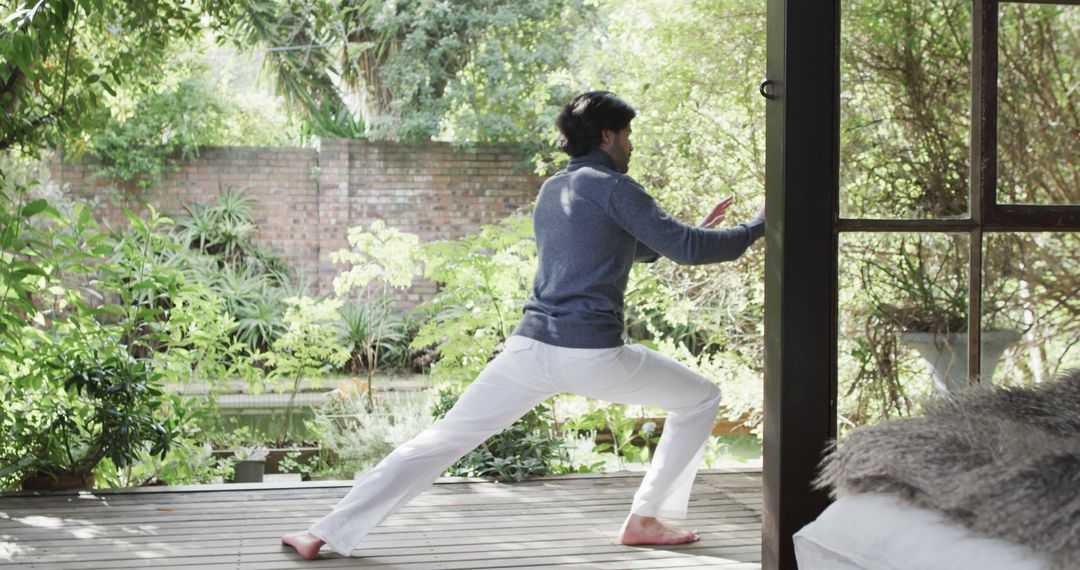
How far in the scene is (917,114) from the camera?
7.93 ft

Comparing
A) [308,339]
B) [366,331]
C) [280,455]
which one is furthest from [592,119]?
[366,331]

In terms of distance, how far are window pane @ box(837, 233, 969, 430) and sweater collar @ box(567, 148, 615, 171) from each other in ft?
2.69

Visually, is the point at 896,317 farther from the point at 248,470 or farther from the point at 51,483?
the point at 248,470

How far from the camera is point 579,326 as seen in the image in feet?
9.39

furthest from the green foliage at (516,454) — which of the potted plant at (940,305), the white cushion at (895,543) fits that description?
the white cushion at (895,543)

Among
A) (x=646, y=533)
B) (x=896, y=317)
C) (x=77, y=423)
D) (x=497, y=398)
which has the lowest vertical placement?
(x=646, y=533)

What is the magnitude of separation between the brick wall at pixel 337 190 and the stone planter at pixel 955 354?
24.7ft

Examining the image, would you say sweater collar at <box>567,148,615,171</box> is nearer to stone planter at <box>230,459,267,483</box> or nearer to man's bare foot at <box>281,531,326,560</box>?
man's bare foot at <box>281,531,326,560</box>

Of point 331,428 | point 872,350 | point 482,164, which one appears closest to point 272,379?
point 331,428

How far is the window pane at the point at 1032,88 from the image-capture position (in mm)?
2383

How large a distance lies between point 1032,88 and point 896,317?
2.03 feet

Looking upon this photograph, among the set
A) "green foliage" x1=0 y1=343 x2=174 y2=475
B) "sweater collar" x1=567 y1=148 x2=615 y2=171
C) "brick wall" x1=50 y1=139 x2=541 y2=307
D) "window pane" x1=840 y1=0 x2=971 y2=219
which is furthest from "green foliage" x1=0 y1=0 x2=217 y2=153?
"brick wall" x1=50 y1=139 x2=541 y2=307

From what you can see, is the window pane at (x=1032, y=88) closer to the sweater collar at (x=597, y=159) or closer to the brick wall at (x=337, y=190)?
the sweater collar at (x=597, y=159)

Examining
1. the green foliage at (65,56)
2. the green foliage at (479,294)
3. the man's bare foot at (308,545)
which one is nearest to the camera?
the man's bare foot at (308,545)
